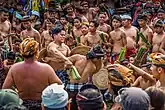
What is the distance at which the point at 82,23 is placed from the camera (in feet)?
37.6

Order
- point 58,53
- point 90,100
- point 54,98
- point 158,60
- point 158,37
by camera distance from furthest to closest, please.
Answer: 1. point 158,37
2. point 58,53
3. point 158,60
4. point 54,98
5. point 90,100

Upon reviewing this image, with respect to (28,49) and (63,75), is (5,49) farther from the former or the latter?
(28,49)

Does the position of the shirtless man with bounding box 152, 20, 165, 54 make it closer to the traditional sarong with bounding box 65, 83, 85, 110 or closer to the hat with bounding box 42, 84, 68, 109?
the traditional sarong with bounding box 65, 83, 85, 110

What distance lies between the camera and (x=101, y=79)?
6582 millimetres

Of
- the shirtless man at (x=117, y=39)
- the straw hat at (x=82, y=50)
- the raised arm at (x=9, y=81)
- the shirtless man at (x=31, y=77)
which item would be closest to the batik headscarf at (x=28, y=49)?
the shirtless man at (x=31, y=77)

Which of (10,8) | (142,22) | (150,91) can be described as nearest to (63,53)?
(142,22)

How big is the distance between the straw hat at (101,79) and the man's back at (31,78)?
138cm

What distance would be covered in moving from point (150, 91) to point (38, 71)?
1550 mm

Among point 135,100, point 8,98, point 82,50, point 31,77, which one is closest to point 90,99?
point 135,100

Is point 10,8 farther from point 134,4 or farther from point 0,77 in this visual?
point 0,77

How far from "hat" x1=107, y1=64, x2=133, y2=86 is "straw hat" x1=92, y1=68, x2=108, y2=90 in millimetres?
950

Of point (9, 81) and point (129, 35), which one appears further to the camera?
point (129, 35)

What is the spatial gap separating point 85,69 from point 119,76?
116 centimetres

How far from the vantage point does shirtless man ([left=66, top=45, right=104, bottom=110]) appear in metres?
6.33
